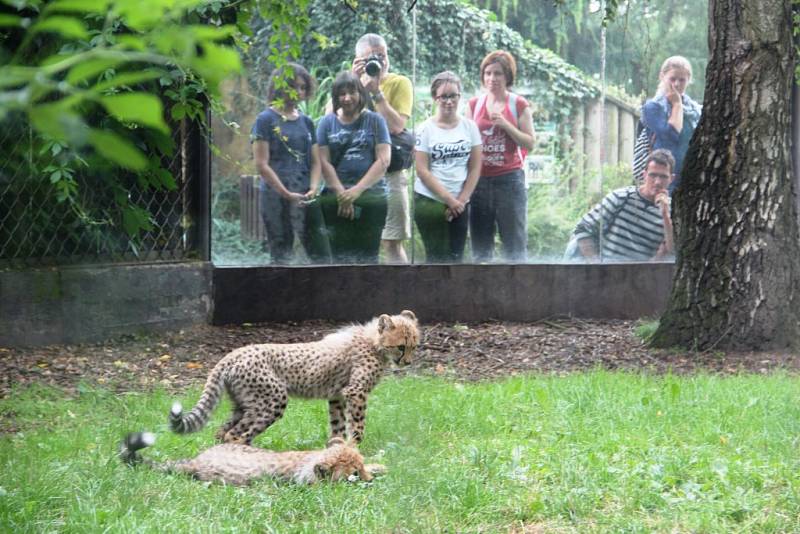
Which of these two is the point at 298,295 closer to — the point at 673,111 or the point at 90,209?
the point at 90,209

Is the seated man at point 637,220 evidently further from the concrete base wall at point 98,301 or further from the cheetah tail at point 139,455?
the cheetah tail at point 139,455

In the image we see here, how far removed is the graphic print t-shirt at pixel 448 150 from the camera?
9.59 m

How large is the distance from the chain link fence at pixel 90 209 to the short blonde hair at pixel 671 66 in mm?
4596

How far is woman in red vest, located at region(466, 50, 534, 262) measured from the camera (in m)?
9.77

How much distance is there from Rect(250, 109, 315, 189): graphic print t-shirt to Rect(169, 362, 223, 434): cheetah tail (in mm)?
4518

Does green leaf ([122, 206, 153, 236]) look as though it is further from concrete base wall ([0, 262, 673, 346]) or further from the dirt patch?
the dirt patch

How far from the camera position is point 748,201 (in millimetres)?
7496

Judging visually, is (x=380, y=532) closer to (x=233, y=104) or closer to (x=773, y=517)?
(x=773, y=517)

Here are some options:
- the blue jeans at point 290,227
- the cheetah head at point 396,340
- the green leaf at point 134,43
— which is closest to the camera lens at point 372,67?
the blue jeans at point 290,227

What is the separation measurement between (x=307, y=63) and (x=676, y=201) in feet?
11.3

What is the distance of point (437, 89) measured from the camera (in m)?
9.63

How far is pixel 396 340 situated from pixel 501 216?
17.1ft

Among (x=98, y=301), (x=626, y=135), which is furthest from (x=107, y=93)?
(x=626, y=135)

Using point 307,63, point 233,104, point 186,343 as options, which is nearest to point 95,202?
point 186,343
